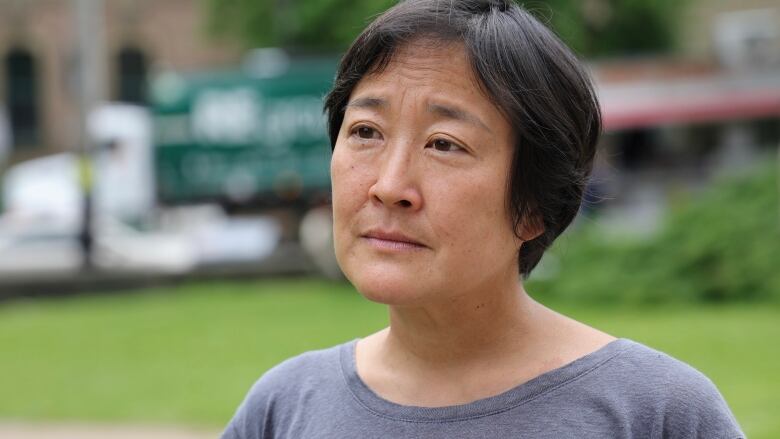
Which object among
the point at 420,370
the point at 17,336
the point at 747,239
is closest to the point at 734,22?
the point at 747,239

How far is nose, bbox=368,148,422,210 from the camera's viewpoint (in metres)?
1.69

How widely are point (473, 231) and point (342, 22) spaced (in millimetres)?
23873

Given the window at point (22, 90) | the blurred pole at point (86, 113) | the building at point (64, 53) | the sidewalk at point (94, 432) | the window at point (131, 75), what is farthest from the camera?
the window at point (22, 90)

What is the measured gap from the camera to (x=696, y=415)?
167 cm

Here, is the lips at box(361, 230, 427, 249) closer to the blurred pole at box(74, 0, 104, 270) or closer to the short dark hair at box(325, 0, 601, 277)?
the short dark hair at box(325, 0, 601, 277)

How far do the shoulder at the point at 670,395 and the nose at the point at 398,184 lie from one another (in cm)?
38

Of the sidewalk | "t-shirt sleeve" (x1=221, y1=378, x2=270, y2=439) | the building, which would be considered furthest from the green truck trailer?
the building

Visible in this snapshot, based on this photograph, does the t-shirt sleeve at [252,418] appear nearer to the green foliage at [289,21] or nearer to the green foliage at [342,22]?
the green foliage at [342,22]

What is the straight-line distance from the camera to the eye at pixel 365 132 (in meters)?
1.78

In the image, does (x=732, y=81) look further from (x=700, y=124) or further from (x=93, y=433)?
(x=93, y=433)

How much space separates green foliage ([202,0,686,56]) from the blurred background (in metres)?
0.06

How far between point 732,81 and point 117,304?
64.9 ft

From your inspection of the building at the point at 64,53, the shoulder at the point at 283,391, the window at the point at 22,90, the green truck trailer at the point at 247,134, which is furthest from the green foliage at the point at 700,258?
the window at the point at 22,90

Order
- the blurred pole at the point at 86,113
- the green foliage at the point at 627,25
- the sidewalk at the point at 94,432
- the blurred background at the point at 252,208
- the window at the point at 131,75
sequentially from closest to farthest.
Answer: the sidewalk at the point at 94,432, the blurred background at the point at 252,208, the blurred pole at the point at 86,113, the green foliage at the point at 627,25, the window at the point at 131,75
